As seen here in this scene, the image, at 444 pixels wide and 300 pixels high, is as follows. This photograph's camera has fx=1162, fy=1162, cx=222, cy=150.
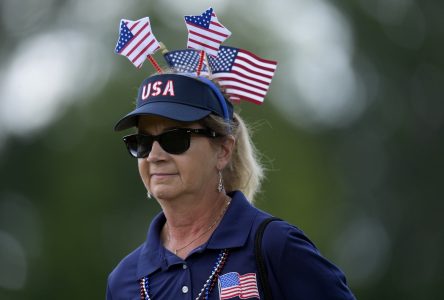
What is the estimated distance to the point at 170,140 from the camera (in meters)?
5.66

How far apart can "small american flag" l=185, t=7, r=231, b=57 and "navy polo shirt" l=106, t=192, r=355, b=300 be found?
78 centimetres

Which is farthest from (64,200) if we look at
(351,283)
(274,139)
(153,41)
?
(153,41)

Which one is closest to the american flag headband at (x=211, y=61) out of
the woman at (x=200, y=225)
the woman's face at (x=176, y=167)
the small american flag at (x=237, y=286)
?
the woman at (x=200, y=225)

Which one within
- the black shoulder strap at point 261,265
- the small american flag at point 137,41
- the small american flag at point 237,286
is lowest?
the small american flag at point 237,286

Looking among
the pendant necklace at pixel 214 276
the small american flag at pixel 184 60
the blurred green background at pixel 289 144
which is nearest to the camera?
the pendant necklace at pixel 214 276

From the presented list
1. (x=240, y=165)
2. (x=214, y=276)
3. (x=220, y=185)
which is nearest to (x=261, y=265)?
(x=214, y=276)

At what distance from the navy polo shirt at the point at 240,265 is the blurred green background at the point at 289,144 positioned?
15.4 metres

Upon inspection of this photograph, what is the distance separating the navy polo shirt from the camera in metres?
5.32

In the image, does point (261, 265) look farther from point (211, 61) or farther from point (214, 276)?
point (211, 61)

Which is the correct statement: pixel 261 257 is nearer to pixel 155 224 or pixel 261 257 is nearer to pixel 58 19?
pixel 155 224

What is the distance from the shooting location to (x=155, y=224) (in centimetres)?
601

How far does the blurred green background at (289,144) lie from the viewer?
22125 millimetres

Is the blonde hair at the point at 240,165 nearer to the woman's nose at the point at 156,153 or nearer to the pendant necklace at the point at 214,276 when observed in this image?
the woman's nose at the point at 156,153

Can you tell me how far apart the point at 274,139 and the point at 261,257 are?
17507 mm
